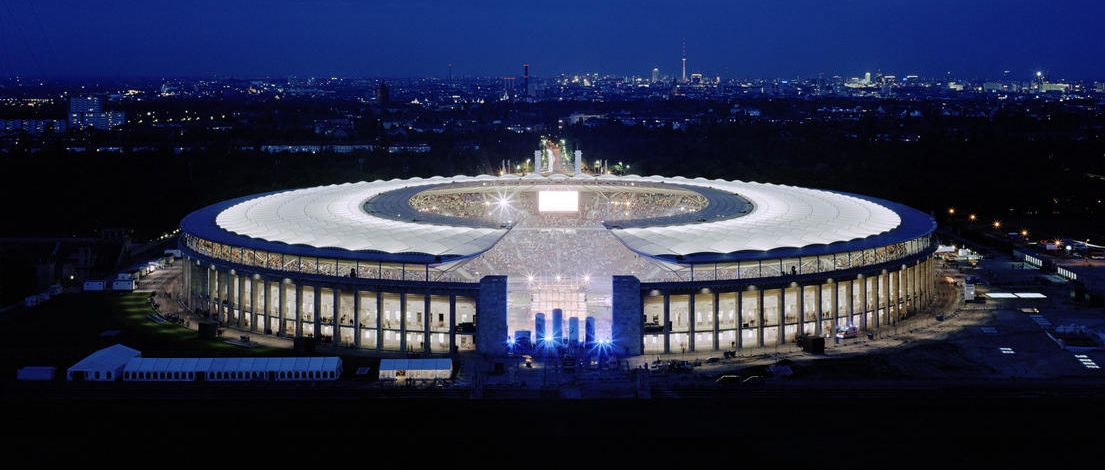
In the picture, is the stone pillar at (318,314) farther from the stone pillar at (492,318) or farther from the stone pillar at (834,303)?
the stone pillar at (834,303)

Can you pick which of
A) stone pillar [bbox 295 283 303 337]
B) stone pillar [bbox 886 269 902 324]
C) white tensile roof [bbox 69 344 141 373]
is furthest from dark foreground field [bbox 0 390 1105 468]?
stone pillar [bbox 886 269 902 324]

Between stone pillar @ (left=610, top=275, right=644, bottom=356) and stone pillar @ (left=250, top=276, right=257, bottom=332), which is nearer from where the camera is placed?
stone pillar @ (left=610, top=275, right=644, bottom=356)

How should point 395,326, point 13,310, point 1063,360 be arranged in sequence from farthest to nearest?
1. point 13,310
2. point 395,326
3. point 1063,360

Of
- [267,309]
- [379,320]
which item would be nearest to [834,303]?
[379,320]

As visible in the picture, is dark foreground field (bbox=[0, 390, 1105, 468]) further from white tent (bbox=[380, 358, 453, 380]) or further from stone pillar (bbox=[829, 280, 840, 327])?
stone pillar (bbox=[829, 280, 840, 327])

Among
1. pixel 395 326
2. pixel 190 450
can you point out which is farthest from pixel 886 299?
pixel 190 450

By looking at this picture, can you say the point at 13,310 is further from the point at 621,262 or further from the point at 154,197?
the point at 154,197
